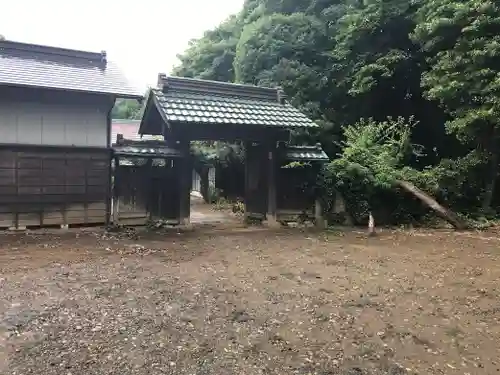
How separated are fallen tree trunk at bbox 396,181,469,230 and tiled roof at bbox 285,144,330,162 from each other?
8.61ft

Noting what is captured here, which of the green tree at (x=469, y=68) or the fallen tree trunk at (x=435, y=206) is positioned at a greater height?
the green tree at (x=469, y=68)

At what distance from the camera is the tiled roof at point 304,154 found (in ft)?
43.7

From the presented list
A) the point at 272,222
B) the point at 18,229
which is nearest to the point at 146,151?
the point at 18,229

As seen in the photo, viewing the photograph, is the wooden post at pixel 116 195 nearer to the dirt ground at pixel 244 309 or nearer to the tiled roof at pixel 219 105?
the dirt ground at pixel 244 309

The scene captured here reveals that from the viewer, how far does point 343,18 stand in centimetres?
1805

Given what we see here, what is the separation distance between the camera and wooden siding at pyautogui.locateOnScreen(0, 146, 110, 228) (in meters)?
10.4

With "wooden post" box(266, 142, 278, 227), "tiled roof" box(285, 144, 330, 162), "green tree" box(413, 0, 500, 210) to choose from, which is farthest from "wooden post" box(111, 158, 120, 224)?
"green tree" box(413, 0, 500, 210)

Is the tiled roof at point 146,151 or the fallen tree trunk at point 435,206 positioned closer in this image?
the tiled roof at point 146,151

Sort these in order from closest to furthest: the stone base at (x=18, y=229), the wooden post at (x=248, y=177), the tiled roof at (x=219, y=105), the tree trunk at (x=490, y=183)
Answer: the stone base at (x=18, y=229)
the tiled roof at (x=219, y=105)
the wooden post at (x=248, y=177)
the tree trunk at (x=490, y=183)

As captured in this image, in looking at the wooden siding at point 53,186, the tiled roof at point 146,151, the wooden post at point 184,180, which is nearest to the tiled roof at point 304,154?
the wooden post at point 184,180

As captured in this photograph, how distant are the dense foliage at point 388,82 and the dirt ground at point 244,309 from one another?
5.02 metres

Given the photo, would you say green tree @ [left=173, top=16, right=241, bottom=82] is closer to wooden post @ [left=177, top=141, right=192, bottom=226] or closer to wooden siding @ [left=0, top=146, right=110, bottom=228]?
wooden post @ [left=177, top=141, right=192, bottom=226]

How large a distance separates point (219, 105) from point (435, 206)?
23.4 ft

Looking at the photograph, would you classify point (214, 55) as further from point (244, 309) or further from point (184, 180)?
point (244, 309)
